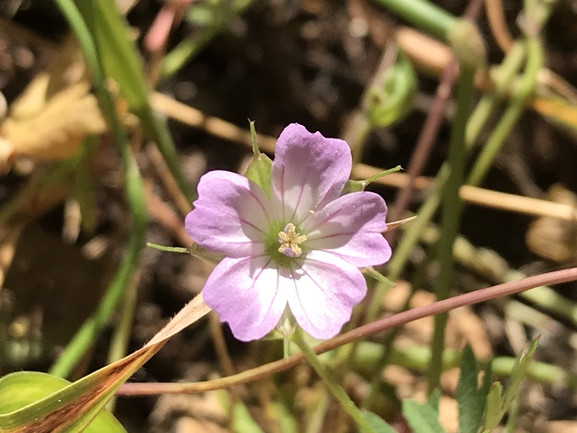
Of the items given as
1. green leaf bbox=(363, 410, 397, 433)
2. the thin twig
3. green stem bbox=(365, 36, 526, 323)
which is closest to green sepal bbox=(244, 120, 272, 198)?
the thin twig

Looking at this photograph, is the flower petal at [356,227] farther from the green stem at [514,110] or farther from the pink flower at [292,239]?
the green stem at [514,110]

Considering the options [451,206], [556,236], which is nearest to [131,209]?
[451,206]

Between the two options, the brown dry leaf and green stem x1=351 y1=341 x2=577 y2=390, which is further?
the brown dry leaf

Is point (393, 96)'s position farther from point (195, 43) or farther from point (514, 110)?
point (195, 43)

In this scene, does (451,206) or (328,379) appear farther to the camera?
(451,206)

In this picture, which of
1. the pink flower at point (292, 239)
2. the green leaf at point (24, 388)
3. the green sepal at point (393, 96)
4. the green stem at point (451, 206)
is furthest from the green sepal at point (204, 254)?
the green sepal at point (393, 96)

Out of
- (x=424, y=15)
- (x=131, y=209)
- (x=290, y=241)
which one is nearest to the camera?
(x=290, y=241)

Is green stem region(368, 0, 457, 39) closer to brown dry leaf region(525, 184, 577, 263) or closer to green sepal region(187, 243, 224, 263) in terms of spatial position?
brown dry leaf region(525, 184, 577, 263)
